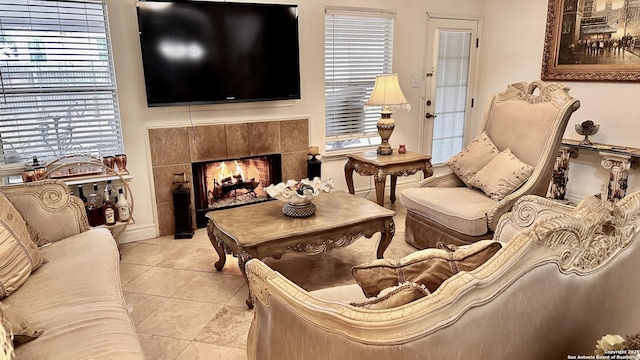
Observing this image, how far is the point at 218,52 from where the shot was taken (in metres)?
3.84

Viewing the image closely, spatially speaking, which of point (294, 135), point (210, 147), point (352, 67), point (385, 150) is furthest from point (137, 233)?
point (352, 67)

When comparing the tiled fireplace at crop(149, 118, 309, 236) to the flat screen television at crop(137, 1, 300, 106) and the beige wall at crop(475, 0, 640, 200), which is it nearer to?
Answer: the flat screen television at crop(137, 1, 300, 106)

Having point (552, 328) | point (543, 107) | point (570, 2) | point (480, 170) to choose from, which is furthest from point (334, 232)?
point (570, 2)

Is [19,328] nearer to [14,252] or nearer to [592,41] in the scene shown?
[14,252]

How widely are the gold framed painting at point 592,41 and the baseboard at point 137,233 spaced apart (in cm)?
452

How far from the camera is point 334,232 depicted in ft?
9.15

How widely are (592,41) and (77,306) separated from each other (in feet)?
16.3

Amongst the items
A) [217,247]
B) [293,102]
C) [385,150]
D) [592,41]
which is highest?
[592,41]

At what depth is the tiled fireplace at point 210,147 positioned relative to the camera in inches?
151

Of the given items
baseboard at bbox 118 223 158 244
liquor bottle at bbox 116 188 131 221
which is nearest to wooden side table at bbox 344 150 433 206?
baseboard at bbox 118 223 158 244

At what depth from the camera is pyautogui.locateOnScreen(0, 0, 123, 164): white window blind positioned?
125 inches

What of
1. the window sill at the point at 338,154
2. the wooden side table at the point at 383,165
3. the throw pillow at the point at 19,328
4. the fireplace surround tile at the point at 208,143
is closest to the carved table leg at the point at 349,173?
the wooden side table at the point at 383,165

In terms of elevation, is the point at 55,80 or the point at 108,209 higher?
the point at 55,80

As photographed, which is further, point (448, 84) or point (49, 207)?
point (448, 84)
